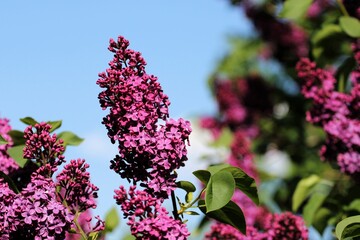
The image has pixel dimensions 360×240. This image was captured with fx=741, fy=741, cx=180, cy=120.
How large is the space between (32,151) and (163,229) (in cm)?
70

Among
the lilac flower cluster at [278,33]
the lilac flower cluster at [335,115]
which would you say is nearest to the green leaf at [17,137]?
the lilac flower cluster at [335,115]

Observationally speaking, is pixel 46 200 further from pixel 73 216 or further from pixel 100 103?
pixel 100 103

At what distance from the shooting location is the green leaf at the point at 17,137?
384cm

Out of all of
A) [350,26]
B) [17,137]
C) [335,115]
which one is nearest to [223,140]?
[350,26]

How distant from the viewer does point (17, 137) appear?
12.7 feet

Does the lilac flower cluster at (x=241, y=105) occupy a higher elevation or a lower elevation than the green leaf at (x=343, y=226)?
higher

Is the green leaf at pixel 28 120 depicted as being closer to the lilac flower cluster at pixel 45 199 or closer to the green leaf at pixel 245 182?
the lilac flower cluster at pixel 45 199

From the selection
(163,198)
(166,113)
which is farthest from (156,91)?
(163,198)

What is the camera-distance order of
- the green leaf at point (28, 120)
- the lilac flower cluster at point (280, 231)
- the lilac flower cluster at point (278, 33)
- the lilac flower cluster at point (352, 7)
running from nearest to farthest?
1. the green leaf at point (28, 120)
2. the lilac flower cluster at point (280, 231)
3. the lilac flower cluster at point (352, 7)
4. the lilac flower cluster at point (278, 33)

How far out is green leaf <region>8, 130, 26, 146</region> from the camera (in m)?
3.84

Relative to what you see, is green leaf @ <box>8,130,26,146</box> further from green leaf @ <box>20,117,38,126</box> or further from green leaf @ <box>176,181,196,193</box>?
green leaf @ <box>176,181,196,193</box>

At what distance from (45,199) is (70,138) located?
3.75ft

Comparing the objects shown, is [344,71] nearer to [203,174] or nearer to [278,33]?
[203,174]

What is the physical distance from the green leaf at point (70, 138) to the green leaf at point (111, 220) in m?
0.58
